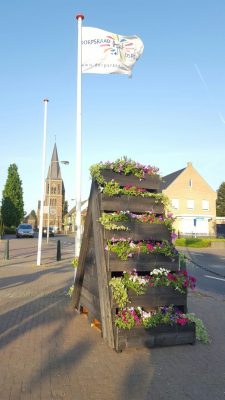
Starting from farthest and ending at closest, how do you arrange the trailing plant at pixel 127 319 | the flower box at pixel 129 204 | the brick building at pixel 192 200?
the brick building at pixel 192 200 → the flower box at pixel 129 204 → the trailing plant at pixel 127 319

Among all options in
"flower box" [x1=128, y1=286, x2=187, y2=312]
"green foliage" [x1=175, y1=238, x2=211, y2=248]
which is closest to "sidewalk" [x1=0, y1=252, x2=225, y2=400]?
"flower box" [x1=128, y1=286, x2=187, y2=312]

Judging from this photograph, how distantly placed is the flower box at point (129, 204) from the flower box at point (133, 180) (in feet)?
0.79

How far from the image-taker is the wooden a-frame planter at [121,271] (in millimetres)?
5383

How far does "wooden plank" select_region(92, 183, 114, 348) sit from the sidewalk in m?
0.21

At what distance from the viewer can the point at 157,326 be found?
5.45m

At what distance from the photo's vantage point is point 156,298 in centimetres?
563

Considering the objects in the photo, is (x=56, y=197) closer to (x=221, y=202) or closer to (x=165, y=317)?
(x=221, y=202)

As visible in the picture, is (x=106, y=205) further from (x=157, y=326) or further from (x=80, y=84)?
(x=80, y=84)

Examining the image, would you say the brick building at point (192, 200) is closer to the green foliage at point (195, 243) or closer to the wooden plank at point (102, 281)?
the green foliage at point (195, 243)

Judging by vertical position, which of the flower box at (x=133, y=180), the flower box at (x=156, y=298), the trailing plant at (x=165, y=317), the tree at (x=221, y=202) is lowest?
the trailing plant at (x=165, y=317)

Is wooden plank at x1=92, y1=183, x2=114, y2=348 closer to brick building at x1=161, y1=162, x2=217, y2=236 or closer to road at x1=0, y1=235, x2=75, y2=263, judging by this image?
road at x1=0, y1=235, x2=75, y2=263

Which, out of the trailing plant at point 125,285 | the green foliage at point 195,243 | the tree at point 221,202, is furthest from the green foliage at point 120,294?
the tree at point 221,202

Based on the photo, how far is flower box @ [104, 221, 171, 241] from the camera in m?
5.84

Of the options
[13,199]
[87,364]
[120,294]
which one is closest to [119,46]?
[120,294]
